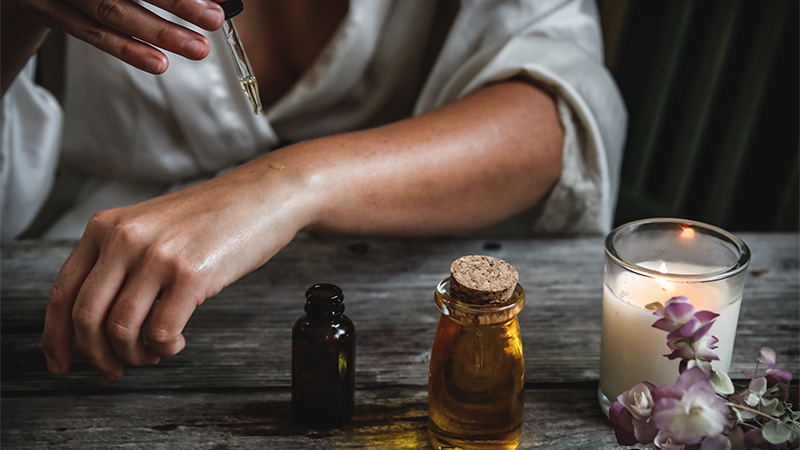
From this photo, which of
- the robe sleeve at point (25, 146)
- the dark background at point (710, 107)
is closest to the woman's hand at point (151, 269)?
the robe sleeve at point (25, 146)

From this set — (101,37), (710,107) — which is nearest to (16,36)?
(101,37)

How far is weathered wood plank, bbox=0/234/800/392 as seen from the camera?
1.93 ft

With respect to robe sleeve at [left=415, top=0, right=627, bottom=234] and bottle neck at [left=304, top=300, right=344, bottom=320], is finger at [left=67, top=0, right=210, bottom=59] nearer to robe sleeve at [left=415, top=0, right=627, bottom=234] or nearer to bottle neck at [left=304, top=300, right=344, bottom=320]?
bottle neck at [left=304, top=300, right=344, bottom=320]

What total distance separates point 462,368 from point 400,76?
69 cm

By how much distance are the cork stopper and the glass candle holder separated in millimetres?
98

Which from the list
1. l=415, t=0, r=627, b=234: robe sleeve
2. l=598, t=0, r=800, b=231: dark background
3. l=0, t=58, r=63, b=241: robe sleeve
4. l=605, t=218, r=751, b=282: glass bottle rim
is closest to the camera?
l=605, t=218, r=751, b=282: glass bottle rim

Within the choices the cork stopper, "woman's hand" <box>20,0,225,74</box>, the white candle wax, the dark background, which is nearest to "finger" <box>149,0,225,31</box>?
"woman's hand" <box>20,0,225,74</box>

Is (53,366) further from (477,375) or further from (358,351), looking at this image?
(477,375)

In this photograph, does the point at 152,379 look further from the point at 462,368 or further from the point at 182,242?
the point at 462,368

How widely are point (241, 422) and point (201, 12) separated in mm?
326

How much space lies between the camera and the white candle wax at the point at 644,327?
18.4 inches

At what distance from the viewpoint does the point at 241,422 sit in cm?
52

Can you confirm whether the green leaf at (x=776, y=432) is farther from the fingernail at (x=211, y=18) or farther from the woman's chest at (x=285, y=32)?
the woman's chest at (x=285, y=32)

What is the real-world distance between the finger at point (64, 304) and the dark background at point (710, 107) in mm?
1098
